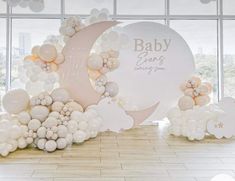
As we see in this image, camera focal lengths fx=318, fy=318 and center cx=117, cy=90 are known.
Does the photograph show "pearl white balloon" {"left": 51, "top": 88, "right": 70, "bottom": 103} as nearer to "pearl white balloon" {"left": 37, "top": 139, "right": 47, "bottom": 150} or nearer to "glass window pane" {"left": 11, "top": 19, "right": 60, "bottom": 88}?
"pearl white balloon" {"left": 37, "top": 139, "right": 47, "bottom": 150}

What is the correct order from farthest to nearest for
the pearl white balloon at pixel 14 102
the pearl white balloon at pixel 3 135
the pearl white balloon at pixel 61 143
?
the pearl white balloon at pixel 14 102 < the pearl white balloon at pixel 61 143 < the pearl white balloon at pixel 3 135

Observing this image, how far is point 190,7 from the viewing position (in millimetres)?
6848

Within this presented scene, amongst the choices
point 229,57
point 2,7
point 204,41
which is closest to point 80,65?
point 2,7

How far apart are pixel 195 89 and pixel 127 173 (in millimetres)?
2636

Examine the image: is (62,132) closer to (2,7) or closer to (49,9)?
(49,9)

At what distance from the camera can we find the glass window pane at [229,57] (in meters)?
6.93

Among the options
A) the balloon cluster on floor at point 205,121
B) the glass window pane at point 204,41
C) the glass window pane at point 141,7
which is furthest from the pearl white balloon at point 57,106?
the glass window pane at point 204,41

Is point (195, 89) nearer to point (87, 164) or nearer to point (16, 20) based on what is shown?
point (87, 164)

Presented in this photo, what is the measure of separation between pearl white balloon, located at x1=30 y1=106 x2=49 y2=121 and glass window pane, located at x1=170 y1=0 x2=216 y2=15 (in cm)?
392

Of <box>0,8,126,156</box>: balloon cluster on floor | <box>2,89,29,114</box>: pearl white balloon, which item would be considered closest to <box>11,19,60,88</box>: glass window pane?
<box>0,8,126,156</box>: balloon cluster on floor

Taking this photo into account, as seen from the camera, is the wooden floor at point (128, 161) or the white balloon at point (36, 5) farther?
the white balloon at point (36, 5)

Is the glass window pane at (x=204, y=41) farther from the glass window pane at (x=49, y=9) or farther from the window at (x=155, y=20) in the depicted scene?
the glass window pane at (x=49, y=9)

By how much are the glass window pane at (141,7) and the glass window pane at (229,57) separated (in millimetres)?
1488

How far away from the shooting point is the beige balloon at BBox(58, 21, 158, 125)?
471 centimetres
